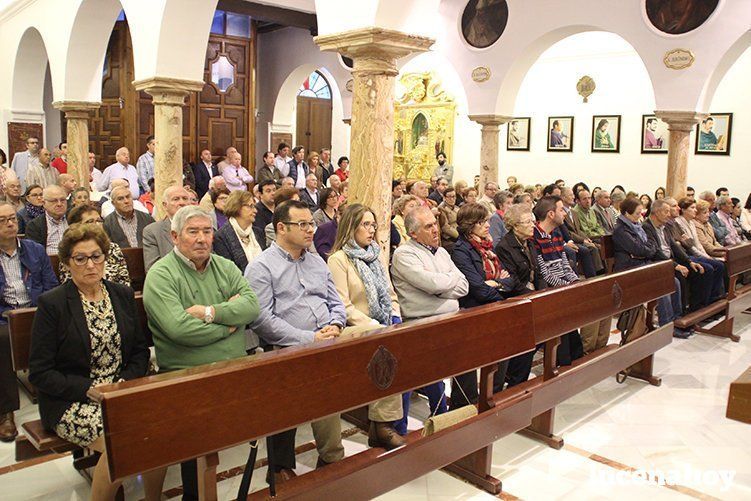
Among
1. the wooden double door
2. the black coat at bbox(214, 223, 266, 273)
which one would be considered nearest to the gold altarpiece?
the wooden double door

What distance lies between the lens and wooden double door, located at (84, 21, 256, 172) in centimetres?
1311

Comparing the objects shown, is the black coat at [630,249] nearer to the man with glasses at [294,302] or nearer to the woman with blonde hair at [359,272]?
the woman with blonde hair at [359,272]

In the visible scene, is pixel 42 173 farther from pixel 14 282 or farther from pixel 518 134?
pixel 518 134

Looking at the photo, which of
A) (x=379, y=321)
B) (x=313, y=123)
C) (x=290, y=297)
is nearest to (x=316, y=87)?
(x=313, y=123)

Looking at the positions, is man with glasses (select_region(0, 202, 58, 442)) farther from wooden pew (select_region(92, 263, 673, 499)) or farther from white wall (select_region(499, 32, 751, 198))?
white wall (select_region(499, 32, 751, 198))

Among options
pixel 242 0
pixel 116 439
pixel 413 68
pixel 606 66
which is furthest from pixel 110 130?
pixel 116 439

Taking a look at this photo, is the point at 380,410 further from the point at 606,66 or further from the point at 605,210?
the point at 606,66

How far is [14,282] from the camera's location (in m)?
4.29

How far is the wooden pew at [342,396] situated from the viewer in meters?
2.25

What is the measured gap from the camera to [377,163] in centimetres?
502

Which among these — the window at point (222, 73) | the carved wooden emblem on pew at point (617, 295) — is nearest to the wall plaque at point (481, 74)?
the window at point (222, 73)

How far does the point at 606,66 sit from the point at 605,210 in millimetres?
7258

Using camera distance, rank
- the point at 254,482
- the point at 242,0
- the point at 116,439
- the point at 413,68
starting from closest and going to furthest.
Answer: the point at 116,439, the point at 254,482, the point at 242,0, the point at 413,68

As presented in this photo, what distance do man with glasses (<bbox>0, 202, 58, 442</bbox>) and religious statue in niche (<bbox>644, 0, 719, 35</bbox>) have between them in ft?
31.0
